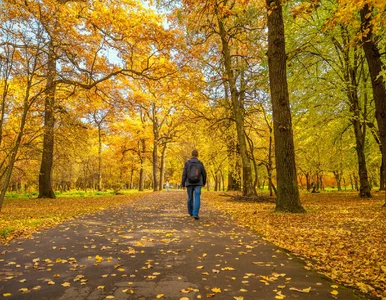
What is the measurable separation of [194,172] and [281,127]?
10.8 ft

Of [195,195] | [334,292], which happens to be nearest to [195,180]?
[195,195]

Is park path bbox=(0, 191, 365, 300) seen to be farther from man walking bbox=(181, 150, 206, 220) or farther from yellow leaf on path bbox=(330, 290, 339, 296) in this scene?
man walking bbox=(181, 150, 206, 220)

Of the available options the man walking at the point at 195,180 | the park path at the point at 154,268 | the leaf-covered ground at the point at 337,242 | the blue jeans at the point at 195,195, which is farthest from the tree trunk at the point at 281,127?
the park path at the point at 154,268

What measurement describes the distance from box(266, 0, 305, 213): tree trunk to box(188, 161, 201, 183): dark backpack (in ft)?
9.02

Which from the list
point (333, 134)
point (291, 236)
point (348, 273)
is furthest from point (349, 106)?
point (348, 273)

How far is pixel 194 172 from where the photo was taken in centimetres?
941

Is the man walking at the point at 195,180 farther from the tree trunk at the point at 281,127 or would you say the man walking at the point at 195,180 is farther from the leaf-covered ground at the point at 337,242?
the tree trunk at the point at 281,127

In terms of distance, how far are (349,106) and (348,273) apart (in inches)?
612

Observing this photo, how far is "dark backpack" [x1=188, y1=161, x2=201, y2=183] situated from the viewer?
9383mm

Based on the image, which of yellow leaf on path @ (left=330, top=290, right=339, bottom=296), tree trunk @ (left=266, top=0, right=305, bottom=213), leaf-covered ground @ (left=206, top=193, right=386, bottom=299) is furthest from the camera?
tree trunk @ (left=266, top=0, right=305, bottom=213)

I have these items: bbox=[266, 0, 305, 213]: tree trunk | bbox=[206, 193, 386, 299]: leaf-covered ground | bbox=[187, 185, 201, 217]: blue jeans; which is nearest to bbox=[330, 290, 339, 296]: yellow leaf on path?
bbox=[206, 193, 386, 299]: leaf-covered ground

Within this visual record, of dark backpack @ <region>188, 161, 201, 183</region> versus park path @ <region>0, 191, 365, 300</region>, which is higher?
dark backpack @ <region>188, 161, 201, 183</region>

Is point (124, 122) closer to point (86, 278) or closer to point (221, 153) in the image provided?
point (221, 153)

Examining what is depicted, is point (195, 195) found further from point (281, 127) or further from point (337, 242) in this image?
point (337, 242)
